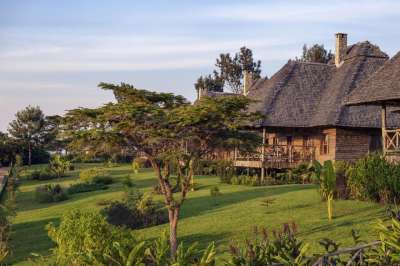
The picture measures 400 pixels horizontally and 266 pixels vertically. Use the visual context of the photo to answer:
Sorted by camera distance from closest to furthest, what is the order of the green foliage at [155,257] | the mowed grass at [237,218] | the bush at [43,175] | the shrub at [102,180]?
the green foliage at [155,257] → the mowed grass at [237,218] → the shrub at [102,180] → the bush at [43,175]

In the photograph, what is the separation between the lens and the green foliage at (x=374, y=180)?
58.0 feet

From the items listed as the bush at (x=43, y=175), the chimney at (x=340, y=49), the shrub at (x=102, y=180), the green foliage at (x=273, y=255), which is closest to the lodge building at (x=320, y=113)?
the chimney at (x=340, y=49)

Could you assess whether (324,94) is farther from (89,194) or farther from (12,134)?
(12,134)

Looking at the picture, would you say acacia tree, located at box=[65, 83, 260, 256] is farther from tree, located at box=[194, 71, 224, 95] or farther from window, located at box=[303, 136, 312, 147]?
tree, located at box=[194, 71, 224, 95]

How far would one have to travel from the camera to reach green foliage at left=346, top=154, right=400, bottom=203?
58.0ft

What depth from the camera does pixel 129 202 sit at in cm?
1948

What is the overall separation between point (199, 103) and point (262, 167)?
20.1 metres

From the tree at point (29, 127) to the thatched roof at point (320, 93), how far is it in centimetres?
3271

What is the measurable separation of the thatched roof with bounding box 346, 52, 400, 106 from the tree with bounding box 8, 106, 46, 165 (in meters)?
45.0

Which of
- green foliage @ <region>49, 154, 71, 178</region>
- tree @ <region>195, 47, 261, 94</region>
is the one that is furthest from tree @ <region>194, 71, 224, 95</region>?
green foliage @ <region>49, 154, 71, 178</region>

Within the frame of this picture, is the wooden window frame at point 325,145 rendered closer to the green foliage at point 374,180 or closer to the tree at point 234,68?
the green foliage at point 374,180

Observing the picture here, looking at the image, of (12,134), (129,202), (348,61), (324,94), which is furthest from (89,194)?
(12,134)

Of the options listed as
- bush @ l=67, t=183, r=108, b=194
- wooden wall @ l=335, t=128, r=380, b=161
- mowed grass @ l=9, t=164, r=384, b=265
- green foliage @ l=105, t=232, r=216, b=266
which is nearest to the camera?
green foliage @ l=105, t=232, r=216, b=266

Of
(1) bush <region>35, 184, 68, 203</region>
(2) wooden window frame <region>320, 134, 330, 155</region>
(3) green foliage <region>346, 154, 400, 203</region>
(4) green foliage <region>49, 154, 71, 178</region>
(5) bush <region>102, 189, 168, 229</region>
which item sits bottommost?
(1) bush <region>35, 184, 68, 203</region>
